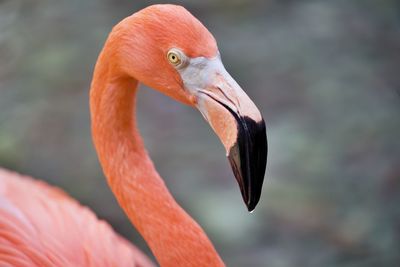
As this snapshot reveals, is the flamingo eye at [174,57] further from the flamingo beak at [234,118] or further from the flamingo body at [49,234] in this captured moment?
the flamingo body at [49,234]

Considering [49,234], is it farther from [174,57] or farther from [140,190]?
[174,57]

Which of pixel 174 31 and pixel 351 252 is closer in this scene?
pixel 174 31

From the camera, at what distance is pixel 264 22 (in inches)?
183

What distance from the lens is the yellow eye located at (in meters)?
1.85

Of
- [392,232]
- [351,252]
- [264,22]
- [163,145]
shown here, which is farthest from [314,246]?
[264,22]

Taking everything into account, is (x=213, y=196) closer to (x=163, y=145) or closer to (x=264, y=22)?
(x=163, y=145)

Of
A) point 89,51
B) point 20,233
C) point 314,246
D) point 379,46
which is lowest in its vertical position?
point 20,233

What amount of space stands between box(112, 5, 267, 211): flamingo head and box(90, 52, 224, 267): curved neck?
20cm

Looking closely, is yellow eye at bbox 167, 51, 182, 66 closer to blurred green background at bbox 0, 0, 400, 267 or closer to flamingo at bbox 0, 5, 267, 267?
flamingo at bbox 0, 5, 267, 267

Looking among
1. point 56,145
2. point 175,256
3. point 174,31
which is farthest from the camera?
point 56,145

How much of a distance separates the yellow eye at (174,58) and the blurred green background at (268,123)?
175 cm

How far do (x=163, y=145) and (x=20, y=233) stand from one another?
175cm

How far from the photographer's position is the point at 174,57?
73.1 inches

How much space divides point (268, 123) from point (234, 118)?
225cm
